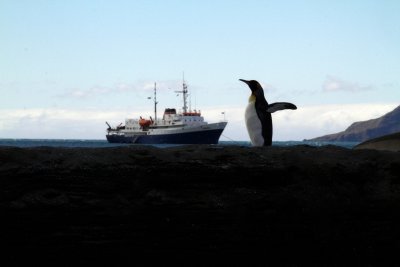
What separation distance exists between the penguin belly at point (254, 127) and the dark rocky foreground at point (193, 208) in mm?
3955

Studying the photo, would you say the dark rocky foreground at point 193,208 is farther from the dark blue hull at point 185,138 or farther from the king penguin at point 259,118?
the dark blue hull at point 185,138

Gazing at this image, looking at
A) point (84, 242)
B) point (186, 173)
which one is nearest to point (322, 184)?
point (186, 173)

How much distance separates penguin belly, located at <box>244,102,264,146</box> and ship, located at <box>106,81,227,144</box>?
7057cm

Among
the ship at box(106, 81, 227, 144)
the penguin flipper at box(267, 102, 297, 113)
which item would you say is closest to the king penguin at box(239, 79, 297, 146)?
the penguin flipper at box(267, 102, 297, 113)

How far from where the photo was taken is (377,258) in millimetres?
4168

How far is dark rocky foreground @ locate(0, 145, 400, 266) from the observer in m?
3.94

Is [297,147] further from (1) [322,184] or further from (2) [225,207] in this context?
(2) [225,207]

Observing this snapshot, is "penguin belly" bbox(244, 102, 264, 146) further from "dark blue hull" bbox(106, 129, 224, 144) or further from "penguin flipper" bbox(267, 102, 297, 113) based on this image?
"dark blue hull" bbox(106, 129, 224, 144)

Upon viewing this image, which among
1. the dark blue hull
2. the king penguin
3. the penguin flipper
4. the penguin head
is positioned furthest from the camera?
the dark blue hull

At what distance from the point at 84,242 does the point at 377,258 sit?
1.95m

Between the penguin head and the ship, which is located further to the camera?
the ship

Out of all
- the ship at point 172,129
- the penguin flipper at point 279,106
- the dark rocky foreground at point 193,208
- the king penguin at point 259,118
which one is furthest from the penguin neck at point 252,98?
the ship at point 172,129

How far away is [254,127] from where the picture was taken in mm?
8305

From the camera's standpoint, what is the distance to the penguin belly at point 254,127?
826 cm
